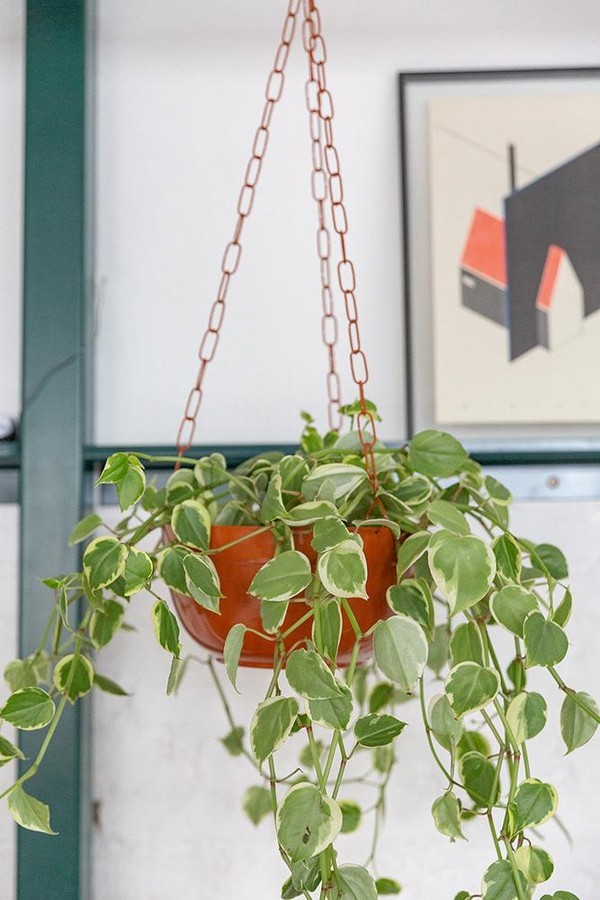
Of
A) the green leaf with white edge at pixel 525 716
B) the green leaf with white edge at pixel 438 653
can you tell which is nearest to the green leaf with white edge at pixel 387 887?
the green leaf with white edge at pixel 438 653

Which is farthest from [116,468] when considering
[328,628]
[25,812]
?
[25,812]

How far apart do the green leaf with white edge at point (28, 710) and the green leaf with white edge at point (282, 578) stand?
0.26m

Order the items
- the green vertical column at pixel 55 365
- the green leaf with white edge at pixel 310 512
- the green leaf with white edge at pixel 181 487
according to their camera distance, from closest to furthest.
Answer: the green leaf with white edge at pixel 310 512, the green leaf with white edge at pixel 181 487, the green vertical column at pixel 55 365

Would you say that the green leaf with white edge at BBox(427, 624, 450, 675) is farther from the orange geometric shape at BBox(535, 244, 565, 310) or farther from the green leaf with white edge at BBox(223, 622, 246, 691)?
the orange geometric shape at BBox(535, 244, 565, 310)

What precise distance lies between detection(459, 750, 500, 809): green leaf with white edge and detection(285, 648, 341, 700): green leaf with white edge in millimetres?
238

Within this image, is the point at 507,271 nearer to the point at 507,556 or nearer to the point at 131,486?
the point at 507,556

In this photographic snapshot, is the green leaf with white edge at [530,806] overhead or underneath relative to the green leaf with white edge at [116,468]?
underneath

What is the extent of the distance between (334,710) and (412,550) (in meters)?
0.18

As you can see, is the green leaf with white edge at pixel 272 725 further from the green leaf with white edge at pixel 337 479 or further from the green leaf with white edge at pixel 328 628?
the green leaf with white edge at pixel 337 479

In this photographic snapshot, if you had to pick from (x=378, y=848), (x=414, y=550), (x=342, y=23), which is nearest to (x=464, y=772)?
(x=414, y=550)

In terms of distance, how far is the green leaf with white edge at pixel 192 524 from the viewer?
853mm

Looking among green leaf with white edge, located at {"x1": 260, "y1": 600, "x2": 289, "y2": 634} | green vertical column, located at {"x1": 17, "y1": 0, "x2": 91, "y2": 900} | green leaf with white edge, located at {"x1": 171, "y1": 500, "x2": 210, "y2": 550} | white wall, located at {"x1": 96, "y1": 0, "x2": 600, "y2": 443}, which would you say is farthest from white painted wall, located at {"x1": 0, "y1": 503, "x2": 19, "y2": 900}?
green leaf with white edge, located at {"x1": 260, "y1": 600, "x2": 289, "y2": 634}

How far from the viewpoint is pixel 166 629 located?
2.69 ft

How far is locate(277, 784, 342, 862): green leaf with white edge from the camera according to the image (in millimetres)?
698
